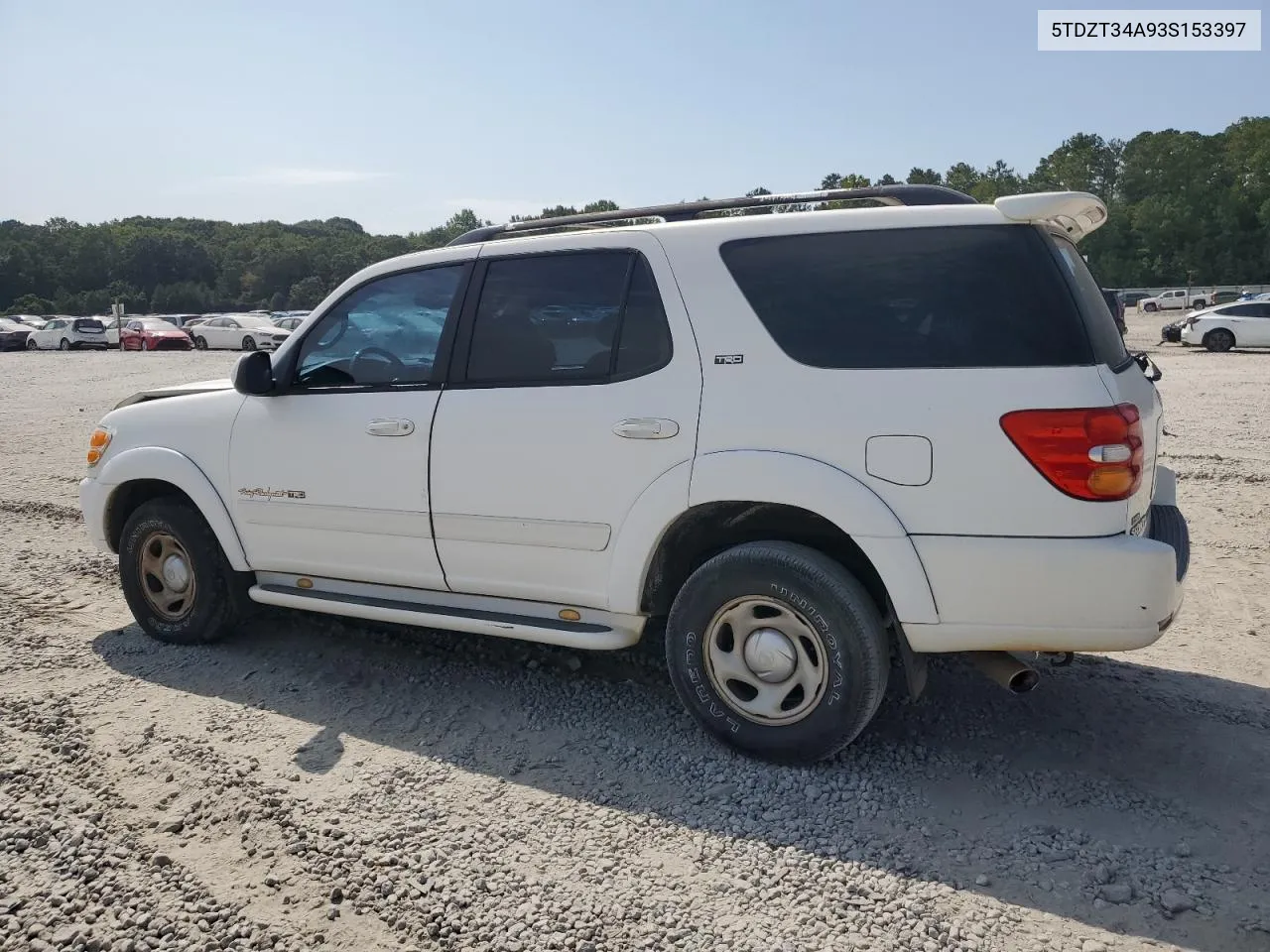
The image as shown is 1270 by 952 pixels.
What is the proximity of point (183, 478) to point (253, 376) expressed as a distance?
2.45 ft

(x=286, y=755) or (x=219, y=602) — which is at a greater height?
(x=219, y=602)

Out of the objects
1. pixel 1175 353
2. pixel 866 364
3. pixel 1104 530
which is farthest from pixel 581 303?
pixel 1175 353

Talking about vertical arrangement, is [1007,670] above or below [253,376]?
below

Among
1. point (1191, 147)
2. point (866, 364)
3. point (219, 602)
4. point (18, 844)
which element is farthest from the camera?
point (1191, 147)

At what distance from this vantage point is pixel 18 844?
11.1 ft

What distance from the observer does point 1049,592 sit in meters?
3.36

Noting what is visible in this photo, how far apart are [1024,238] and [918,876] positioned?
6.99 feet

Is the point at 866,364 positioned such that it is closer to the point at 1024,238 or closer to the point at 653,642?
the point at 1024,238

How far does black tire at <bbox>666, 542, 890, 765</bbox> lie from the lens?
3613 mm

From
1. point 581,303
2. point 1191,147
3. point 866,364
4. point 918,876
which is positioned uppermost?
point 1191,147

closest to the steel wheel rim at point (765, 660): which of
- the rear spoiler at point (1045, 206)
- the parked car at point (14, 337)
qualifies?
the rear spoiler at point (1045, 206)

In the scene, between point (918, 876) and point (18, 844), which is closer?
point (918, 876)

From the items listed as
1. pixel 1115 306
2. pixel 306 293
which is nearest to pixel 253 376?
pixel 1115 306

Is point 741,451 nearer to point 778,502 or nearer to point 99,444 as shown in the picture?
point 778,502
